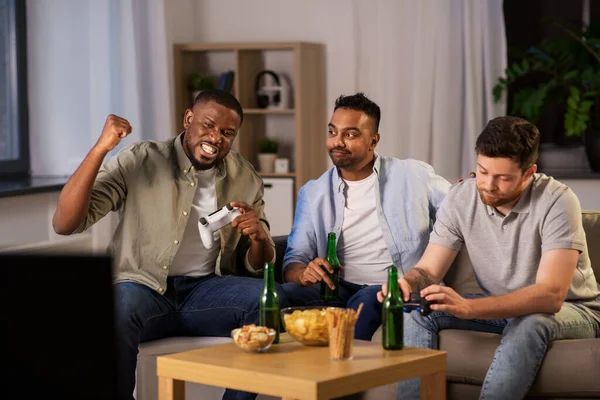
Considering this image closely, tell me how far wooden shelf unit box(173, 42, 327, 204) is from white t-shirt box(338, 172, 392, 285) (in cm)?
219

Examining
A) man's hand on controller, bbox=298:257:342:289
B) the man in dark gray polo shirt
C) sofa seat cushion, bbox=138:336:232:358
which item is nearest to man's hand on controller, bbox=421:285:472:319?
the man in dark gray polo shirt

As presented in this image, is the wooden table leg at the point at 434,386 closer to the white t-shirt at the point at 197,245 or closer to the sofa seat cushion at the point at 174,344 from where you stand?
the sofa seat cushion at the point at 174,344

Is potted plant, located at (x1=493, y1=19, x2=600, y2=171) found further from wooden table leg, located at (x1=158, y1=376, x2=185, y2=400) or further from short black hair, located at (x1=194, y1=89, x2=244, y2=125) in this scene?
wooden table leg, located at (x1=158, y1=376, x2=185, y2=400)

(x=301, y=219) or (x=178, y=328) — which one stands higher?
(x=301, y=219)

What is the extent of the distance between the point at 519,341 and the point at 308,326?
606mm

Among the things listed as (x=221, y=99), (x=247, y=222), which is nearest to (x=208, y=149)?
(x=221, y=99)

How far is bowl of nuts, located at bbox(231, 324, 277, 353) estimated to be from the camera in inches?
96.2

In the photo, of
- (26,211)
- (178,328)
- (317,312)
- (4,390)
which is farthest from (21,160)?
(4,390)

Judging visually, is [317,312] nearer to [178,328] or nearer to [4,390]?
[178,328]

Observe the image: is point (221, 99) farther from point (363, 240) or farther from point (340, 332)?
point (340, 332)

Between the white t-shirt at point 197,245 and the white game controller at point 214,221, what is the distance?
8 centimetres

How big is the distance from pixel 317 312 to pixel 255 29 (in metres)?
3.74

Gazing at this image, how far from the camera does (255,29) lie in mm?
5992

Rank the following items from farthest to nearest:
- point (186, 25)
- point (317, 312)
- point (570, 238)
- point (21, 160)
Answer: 1. point (186, 25)
2. point (21, 160)
3. point (570, 238)
4. point (317, 312)
